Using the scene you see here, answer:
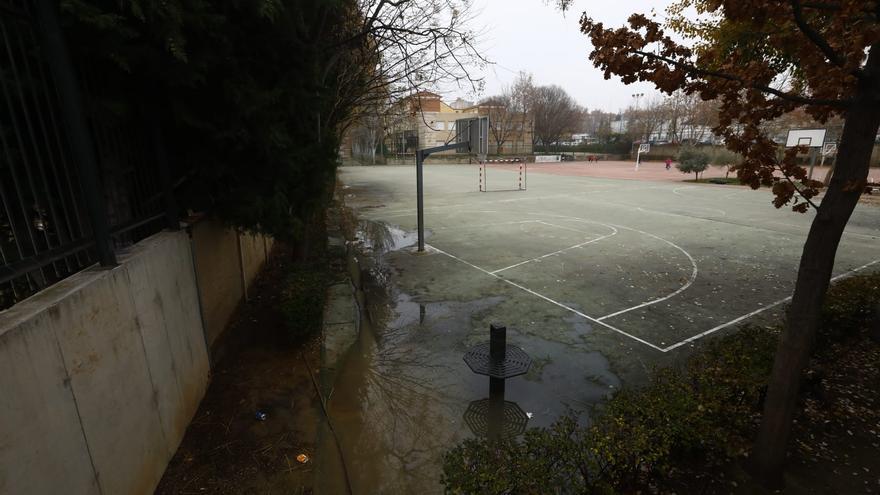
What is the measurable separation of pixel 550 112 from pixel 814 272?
222 ft

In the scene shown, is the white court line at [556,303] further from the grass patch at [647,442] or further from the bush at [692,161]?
the bush at [692,161]

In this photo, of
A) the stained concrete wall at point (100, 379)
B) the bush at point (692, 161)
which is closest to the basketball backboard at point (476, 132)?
the stained concrete wall at point (100, 379)

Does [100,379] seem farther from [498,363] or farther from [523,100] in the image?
[523,100]

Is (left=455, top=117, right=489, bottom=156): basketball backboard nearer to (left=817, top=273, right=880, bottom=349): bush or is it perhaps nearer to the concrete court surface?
the concrete court surface

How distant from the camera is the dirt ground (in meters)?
3.27

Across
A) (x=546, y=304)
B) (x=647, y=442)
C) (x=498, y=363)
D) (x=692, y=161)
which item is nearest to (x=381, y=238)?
(x=546, y=304)

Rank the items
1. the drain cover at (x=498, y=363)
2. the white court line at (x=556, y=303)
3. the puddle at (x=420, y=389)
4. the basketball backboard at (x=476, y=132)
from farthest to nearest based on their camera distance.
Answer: the basketball backboard at (x=476, y=132), the white court line at (x=556, y=303), the drain cover at (x=498, y=363), the puddle at (x=420, y=389)

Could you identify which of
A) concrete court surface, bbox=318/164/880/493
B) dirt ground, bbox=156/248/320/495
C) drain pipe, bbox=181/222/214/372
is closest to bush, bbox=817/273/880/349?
concrete court surface, bbox=318/164/880/493

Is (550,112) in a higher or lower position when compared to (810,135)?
higher

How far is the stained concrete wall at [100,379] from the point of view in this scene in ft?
6.38

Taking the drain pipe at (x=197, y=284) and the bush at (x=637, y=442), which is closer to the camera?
the bush at (x=637, y=442)

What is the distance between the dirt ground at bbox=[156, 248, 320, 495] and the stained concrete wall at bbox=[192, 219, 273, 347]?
1.10 ft

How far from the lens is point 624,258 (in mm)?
9906

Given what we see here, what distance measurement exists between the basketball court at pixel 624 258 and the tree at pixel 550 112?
49.3 m
